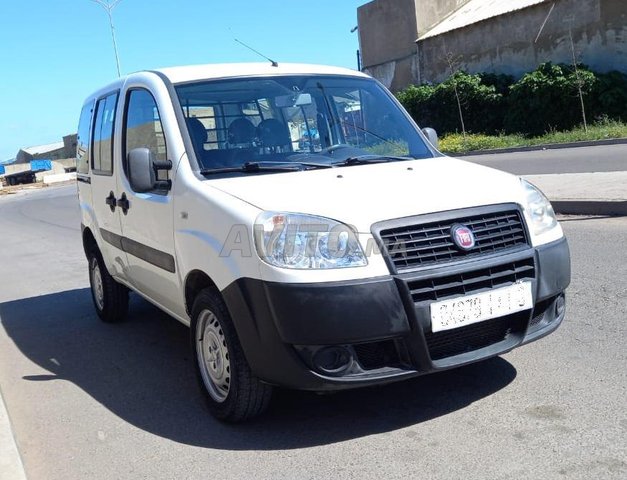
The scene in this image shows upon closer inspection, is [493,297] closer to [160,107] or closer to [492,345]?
[492,345]

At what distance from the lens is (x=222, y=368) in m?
3.98

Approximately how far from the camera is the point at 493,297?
141 inches

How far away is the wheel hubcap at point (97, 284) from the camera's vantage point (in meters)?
6.70

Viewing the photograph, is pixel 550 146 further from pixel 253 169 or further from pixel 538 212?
pixel 253 169

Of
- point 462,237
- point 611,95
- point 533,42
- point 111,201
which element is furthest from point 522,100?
point 462,237

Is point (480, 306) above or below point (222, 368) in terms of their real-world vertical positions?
above

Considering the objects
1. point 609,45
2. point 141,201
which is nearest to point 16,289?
point 141,201

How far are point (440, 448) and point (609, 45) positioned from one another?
86.8ft

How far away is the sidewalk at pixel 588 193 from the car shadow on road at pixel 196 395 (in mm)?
5845

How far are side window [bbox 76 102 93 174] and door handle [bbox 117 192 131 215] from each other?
54.4 inches

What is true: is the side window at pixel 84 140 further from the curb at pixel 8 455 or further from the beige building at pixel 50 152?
the beige building at pixel 50 152

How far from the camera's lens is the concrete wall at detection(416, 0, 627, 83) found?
86.0 ft

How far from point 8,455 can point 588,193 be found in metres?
9.02

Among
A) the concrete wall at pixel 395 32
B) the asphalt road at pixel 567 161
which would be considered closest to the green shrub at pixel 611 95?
the asphalt road at pixel 567 161
